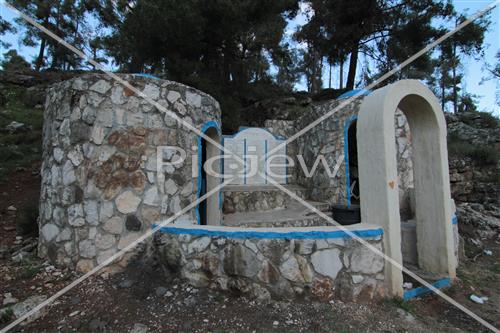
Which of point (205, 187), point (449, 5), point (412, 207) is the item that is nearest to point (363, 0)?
point (449, 5)

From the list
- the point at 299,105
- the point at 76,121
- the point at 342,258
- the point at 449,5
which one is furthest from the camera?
the point at 299,105

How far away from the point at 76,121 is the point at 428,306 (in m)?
5.26

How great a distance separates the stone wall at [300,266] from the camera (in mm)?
2938

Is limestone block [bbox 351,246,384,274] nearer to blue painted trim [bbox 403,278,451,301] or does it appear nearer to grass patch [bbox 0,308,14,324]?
blue painted trim [bbox 403,278,451,301]

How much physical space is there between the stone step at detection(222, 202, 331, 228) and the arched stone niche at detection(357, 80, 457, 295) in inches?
77.4

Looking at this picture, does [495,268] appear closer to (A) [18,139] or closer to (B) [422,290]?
(B) [422,290]

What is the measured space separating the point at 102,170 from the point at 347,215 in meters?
4.30

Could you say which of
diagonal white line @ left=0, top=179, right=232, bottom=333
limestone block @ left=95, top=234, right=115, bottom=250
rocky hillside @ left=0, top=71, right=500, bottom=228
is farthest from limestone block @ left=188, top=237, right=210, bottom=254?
rocky hillside @ left=0, top=71, right=500, bottom=228

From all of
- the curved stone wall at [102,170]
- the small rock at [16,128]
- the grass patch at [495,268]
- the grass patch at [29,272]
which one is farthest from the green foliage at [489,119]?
the small rock at [16,128]

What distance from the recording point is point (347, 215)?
5113 millimetres

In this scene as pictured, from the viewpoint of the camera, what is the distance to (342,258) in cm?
296

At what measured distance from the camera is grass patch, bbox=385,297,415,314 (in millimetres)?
2938

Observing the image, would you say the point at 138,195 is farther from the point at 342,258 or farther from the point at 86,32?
the point at 86,32

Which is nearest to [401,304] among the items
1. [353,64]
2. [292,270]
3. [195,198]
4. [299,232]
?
[292,270]
